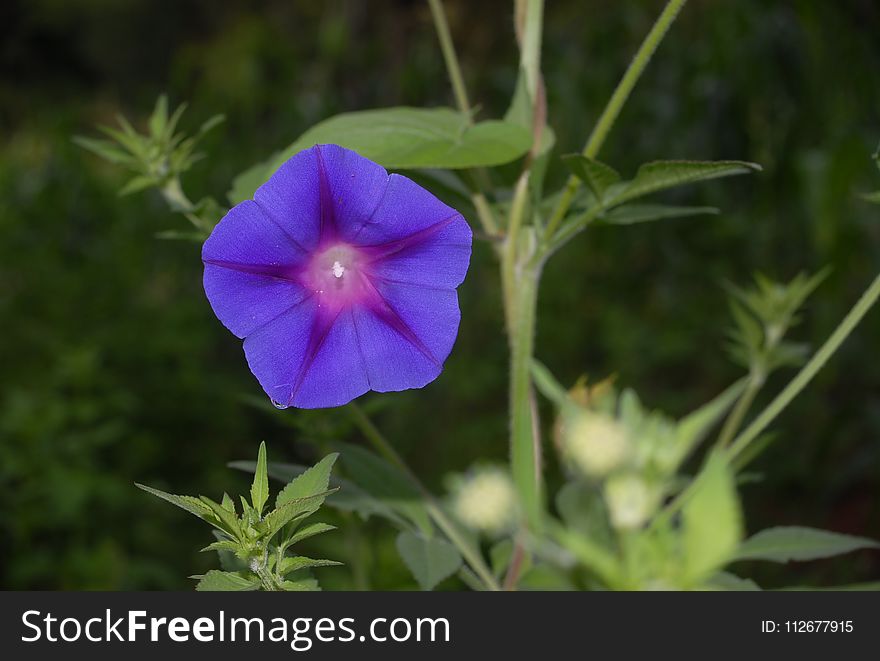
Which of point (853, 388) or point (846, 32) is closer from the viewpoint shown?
point (846, 32)

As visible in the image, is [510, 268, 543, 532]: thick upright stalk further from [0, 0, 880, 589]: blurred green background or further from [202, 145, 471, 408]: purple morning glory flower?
[0, 0, 880, 589]: blurred green background

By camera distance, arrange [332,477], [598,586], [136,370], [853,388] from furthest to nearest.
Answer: [853,388] < [136,370] < [332,477] < [598,586]

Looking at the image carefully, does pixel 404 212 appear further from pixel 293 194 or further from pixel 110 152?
pixel 110 152

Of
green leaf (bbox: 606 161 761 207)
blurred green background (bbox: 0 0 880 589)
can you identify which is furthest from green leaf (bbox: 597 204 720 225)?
blurred green background (bbox: 0 0 880 589)

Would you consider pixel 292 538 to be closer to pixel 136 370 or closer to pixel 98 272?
pixel 136 370

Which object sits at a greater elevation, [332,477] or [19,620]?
[332,477]

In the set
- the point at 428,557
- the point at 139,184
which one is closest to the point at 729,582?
the point at 428,557

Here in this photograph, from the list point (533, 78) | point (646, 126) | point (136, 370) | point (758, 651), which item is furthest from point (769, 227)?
point (758, 651)

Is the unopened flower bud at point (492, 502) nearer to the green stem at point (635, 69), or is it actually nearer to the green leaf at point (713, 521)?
the green stem at point (635, 69)
